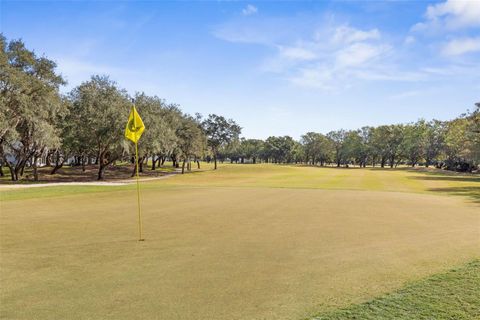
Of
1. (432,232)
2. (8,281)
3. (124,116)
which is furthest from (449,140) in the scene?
(8,281)

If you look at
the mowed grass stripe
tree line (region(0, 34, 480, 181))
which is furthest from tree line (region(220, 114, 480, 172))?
the mowed grass stripe

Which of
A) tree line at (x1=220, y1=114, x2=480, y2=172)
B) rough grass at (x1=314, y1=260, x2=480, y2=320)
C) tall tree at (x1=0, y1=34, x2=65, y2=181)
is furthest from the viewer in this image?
tree line at (x1=220, y1=114, x2=480, y2=172)

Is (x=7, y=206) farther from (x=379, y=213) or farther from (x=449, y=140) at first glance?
(x=449, y=140)

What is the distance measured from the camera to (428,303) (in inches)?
237

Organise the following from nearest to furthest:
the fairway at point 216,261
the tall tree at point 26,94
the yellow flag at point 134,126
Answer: the fairway at point 216,261
the yellow flag at point 134,126
the tall tree at point 26,94

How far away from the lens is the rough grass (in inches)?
219

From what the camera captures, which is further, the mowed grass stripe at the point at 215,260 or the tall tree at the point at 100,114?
the tall tree at the point at 100,114

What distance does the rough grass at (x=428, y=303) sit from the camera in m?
5.56

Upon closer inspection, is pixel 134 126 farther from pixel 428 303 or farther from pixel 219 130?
pixel 219 130

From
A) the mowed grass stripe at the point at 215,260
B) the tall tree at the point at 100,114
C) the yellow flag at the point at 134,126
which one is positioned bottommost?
the mowed grass stripe at the point at 215,260

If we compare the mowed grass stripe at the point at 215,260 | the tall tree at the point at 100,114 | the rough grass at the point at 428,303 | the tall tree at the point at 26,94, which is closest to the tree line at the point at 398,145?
the tall tree at the point at 100,114

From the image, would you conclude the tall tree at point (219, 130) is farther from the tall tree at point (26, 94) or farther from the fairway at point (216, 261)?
the fairway at point (216, 261)

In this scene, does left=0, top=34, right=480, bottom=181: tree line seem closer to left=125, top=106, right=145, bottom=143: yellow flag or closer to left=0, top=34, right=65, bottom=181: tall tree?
left=0, top=34, right=65, bottom=181: tall tree

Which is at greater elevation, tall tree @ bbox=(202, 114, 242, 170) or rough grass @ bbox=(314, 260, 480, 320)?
tall tree @ bbox=(202, 114, 242, 170)
